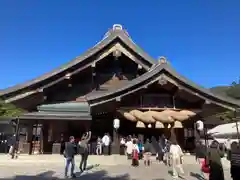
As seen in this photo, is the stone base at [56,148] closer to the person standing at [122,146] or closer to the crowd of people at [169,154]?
the crowd of people at [169,154]

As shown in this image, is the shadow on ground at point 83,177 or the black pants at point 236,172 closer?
the black pants at point 236,172

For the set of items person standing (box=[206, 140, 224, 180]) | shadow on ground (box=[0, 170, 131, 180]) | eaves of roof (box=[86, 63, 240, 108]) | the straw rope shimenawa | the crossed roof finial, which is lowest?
shadow on ground (box=[0, 170, 131, 180])

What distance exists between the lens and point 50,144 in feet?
49.9

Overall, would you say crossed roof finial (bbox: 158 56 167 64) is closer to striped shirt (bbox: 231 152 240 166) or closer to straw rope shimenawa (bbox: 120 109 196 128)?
straw rope shimenawa (bbox: 120 109 196 128)

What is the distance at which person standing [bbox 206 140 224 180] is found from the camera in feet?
23.4

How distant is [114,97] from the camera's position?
12.4 metres

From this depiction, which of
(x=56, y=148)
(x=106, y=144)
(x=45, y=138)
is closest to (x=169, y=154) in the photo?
(x=106, y=144)

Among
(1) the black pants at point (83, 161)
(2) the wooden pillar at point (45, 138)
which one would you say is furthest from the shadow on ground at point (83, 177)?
(2) the wooden pillar at point (45, 138)

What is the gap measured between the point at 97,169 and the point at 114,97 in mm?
3711

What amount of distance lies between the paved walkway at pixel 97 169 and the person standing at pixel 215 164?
1.76 metres

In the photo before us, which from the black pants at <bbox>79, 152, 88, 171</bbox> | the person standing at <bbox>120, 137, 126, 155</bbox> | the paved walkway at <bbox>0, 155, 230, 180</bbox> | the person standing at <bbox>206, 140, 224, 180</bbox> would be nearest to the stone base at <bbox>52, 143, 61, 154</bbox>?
the paved walkway at <bbox>0, 155, 230, 180</bbox>

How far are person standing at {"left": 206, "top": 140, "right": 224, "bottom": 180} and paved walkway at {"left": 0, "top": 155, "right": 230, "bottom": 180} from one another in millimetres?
1756

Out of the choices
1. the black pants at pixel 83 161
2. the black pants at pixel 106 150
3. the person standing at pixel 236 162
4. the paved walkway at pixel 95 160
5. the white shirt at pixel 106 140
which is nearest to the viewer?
the person standing at pixel 236 162

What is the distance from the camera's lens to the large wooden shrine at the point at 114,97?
12547mm
